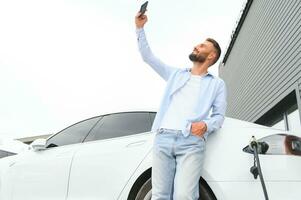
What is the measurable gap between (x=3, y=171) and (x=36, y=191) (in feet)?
3.38

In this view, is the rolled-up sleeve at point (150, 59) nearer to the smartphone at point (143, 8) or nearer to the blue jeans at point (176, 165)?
the smartphone at point (143, 8)

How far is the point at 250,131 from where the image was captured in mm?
3693

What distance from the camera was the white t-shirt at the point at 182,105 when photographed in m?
3.41

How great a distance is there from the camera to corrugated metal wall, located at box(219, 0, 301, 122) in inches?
459

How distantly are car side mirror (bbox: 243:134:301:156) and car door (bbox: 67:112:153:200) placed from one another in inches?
37.5

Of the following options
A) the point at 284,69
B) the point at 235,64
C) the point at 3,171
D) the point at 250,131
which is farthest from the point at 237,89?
the point at 250,131

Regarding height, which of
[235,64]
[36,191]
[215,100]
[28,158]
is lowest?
[36,191]

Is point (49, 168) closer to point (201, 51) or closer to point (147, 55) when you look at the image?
point (147, 55)

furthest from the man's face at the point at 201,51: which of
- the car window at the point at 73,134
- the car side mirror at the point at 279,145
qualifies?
the car window at the point at 73,134

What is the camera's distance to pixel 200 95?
3.49 meters

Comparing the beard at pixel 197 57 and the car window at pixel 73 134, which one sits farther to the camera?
the car window at pixel 73 134

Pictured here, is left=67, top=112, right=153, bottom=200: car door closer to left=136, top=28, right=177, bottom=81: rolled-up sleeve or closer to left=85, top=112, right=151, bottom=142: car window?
left=85, top=112, right=151, bottom=142: car window

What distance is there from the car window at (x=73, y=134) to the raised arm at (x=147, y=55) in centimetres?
133

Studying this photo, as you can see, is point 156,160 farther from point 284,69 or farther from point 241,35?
point 241,35
